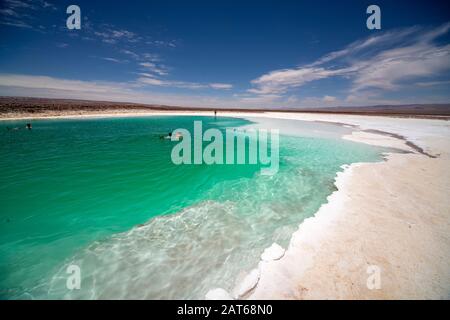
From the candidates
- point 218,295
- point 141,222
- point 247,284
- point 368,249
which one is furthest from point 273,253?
point 141,222

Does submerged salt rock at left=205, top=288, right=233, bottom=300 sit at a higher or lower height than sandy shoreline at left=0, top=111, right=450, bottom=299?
lower

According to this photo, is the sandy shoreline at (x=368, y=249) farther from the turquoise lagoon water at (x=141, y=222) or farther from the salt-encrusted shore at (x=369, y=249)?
the turquoise lagoon water at (x=141, y=222)

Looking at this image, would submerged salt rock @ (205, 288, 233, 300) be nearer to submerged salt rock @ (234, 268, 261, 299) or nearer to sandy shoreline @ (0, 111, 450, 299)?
submerged salt rock @ (234, 268, 261, 299)

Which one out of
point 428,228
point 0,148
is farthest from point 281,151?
point 0,148

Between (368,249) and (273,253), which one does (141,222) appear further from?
(368,249)

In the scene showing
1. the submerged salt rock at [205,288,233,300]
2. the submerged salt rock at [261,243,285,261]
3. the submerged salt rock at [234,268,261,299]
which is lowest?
the submerged salt rock at [205,288,233,300]

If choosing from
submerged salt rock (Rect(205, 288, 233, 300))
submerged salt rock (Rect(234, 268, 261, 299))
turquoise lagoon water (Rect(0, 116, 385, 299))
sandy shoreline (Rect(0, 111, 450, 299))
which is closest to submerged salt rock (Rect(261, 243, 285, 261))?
sandy shoreline (Rect(0, 111, 450, 299))

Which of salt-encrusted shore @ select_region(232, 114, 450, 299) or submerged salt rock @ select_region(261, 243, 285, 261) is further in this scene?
submerged salt rock @ select_region(261, 243, 285, 261)
